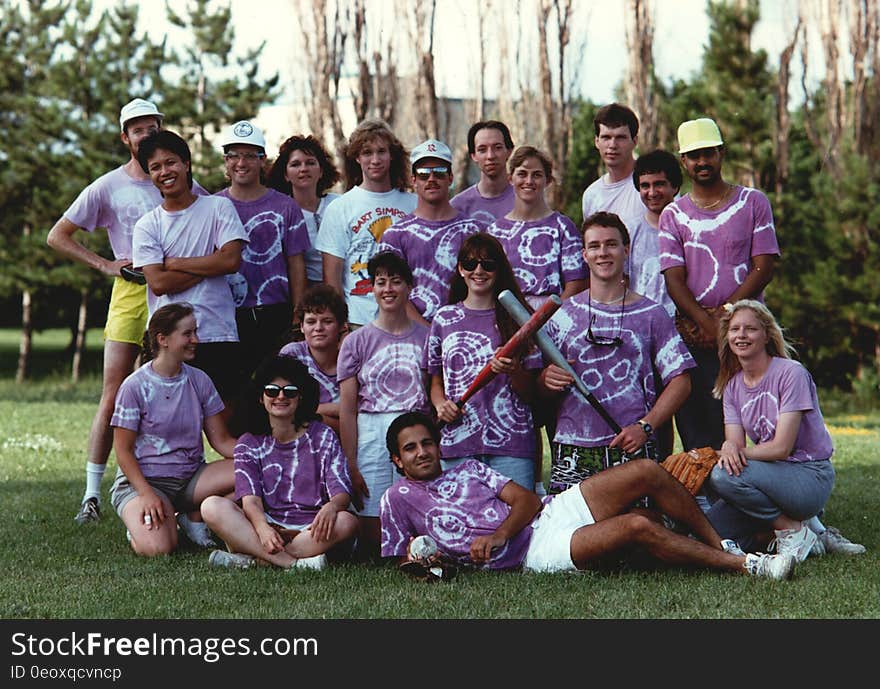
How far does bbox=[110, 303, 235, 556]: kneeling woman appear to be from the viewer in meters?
5.96

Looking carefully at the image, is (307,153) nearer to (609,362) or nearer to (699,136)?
(699,136)

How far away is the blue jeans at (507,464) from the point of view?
5695 millimetres

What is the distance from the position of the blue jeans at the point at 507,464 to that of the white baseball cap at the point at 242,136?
2.11 metres

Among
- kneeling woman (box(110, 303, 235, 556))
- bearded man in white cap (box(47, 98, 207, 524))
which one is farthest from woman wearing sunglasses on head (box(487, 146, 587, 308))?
bearded man in white cap (box(47, 98, 207, 524))

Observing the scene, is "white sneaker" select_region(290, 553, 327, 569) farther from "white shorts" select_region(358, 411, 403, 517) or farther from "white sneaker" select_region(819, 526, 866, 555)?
"white sneaker" select_region(819, 526, 866, 555)

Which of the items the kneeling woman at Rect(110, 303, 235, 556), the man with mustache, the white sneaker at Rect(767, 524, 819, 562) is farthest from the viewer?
the man with mustache

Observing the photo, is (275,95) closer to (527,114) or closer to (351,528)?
(527,114)

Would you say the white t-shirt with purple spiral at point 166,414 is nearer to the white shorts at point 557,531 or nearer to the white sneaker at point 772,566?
the white shorts at point 557,531

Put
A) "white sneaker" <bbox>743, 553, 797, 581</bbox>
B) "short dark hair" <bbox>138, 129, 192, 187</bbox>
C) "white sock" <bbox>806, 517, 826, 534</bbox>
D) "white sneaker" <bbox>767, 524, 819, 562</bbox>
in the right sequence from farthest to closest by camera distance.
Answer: "short dark hair" <bbox>138, 129, 192, 187</bbox> → "white sock" <bbox>806, 517, 826, 534</bbox> → "white sneaker" <bbox>767, 524, 819, 562</bbox> → "white sneaker" <bbox>743, 553, 797, 581</bbox>

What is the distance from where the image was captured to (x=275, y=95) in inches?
930

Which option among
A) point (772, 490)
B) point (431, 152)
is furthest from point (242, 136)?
point (772, 490)

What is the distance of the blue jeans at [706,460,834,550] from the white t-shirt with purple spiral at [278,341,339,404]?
1.92m

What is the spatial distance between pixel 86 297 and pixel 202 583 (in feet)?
65.7
